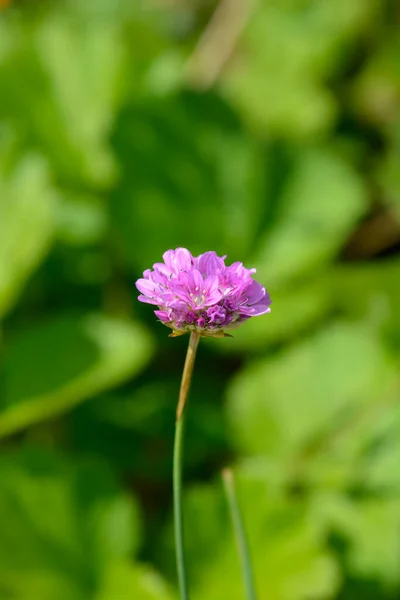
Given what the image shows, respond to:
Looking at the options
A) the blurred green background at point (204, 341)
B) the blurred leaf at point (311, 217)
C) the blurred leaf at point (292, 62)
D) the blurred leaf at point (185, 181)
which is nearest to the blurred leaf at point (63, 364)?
the blurred green background at point (204, 341)

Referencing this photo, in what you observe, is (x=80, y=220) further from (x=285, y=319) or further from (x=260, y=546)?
(x=260, y=546)

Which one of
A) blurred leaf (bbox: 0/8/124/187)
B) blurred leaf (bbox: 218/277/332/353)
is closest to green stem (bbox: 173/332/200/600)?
blurred leaf (bbox: 218/277/332/353)

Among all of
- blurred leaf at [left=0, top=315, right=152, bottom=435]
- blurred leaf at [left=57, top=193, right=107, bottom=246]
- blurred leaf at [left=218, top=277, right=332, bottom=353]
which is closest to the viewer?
blurred leaf at [left=0, top=315, right=152, bottom=435]

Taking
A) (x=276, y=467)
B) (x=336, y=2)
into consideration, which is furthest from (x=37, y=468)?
(x=336, y=2)

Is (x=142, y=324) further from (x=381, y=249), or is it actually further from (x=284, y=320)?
(x=381, y=249)

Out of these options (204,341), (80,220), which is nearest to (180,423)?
(204,341)

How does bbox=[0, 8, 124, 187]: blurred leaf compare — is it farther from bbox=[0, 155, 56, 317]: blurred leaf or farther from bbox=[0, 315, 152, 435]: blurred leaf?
bbox=[0, 315, 152, 435]: blurred leaf

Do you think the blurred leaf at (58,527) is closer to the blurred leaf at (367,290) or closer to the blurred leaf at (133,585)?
the blurred leaf at (133,585)
